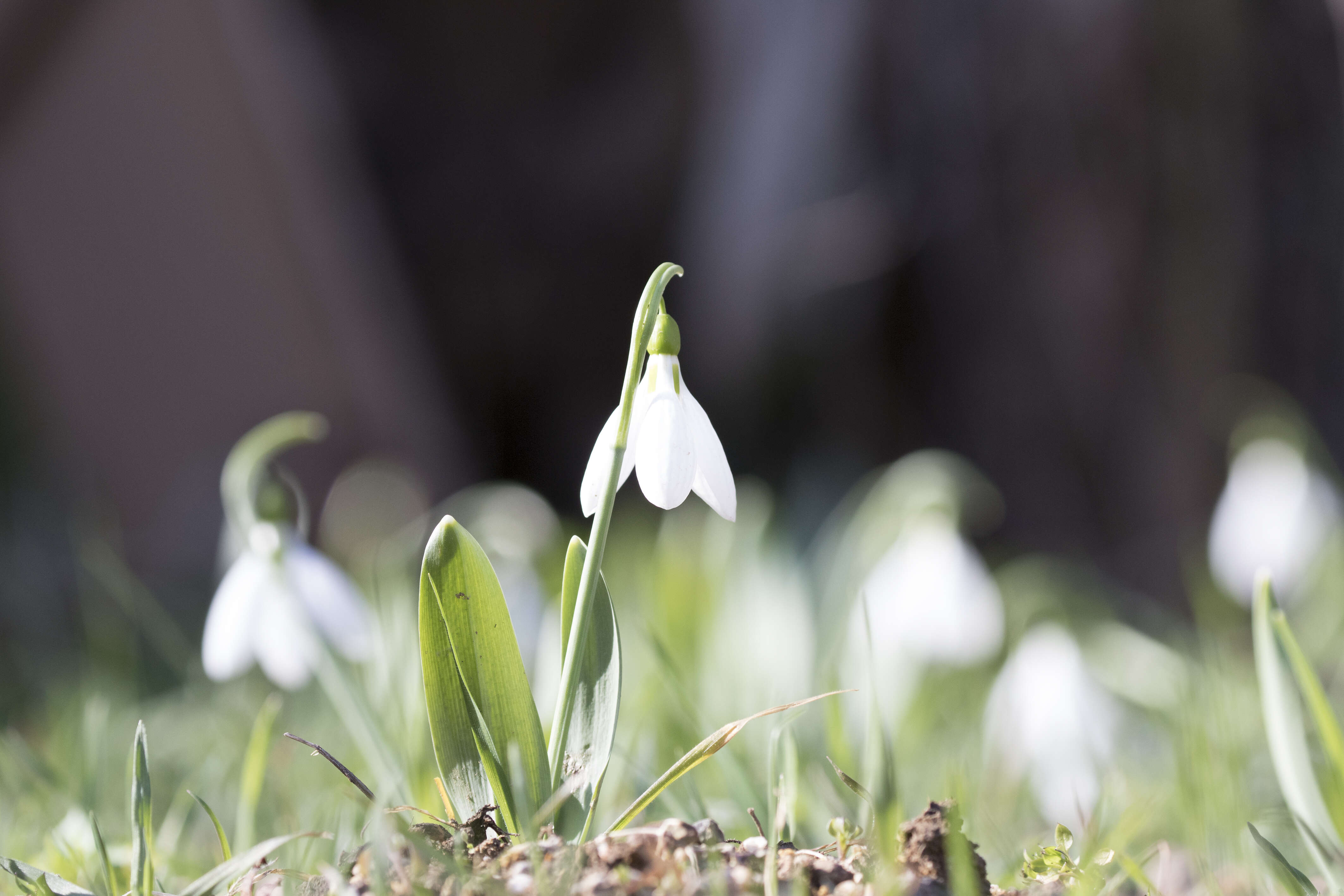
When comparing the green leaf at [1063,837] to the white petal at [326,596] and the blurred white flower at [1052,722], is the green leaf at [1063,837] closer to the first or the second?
the blurred white flower at [1052,722]

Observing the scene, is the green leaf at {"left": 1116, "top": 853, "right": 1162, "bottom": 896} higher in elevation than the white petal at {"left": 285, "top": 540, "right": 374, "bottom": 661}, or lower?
lower

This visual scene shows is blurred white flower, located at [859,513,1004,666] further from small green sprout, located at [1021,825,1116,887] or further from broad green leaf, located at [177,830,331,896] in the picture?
broad green leaf, located at [177,830,331,896]

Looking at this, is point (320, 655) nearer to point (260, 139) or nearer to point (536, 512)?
point (536, 512)

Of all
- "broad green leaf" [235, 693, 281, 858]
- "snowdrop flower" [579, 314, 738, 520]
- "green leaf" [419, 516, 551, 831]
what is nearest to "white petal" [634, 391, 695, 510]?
"snowdrop flower" [579, 314, 738, 520]

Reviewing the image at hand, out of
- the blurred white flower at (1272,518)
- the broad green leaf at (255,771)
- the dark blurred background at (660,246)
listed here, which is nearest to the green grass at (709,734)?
the broad green leaf at (255,771)

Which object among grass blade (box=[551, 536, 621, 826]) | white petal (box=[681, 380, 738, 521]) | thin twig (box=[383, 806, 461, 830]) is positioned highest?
white petal (box=[681, 380, 738, 521])

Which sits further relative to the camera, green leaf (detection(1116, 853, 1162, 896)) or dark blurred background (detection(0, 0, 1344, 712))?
dark blurred background (detection(0, 0, 1344, 712))

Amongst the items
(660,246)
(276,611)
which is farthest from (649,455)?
(660,246)
